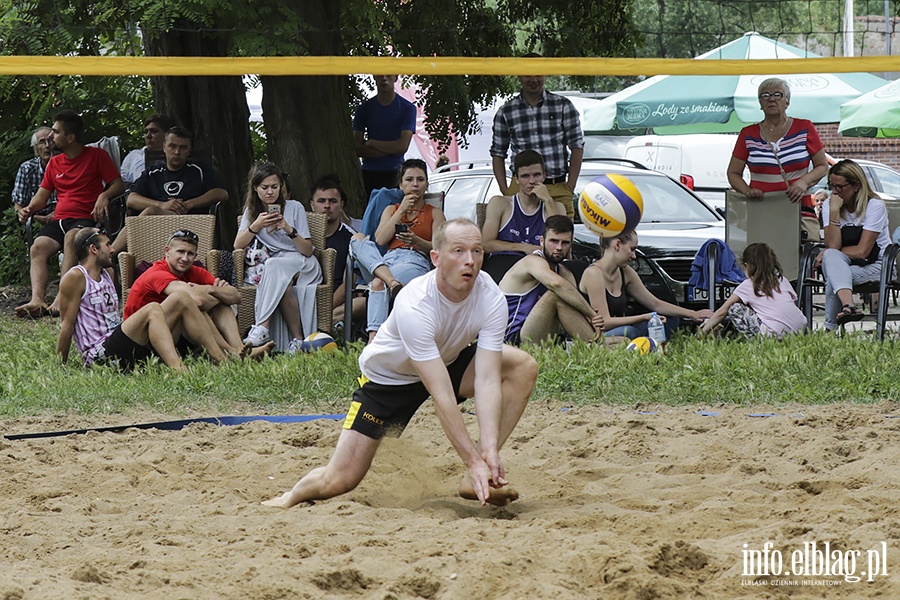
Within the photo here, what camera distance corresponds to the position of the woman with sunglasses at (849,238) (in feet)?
29.4

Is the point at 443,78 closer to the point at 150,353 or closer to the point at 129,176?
the point at 129,176

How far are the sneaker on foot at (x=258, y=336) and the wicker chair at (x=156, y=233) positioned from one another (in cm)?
74

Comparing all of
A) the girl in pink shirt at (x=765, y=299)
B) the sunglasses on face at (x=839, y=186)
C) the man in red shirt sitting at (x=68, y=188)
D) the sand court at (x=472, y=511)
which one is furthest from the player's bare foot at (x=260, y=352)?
the sunglasses on face at (x=839, y=186)

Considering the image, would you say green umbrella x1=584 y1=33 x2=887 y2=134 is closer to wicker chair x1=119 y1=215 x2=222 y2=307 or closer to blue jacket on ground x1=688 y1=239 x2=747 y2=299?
blue jacket on ground x1=688 y1=239 x2=747 y2=299

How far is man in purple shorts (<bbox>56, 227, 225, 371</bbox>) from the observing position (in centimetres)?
800

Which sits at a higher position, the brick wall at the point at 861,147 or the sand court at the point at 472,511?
the sand court at the point at 472,511

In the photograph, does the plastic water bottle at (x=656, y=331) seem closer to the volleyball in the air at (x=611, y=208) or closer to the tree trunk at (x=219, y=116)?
the volleyball in the air at (x=611, y=208)

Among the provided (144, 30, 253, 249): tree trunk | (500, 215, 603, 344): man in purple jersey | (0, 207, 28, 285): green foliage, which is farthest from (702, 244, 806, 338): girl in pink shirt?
(0, 207, 28, 285): green foliage

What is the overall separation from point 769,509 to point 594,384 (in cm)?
286

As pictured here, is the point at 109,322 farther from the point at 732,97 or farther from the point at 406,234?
the point at 732,97

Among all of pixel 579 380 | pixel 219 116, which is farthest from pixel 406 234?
pixel 219 116

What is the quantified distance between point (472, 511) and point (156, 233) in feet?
16.8

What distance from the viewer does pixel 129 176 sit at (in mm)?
10977

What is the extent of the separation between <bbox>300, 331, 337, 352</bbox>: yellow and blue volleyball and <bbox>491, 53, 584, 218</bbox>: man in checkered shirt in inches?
76.9
